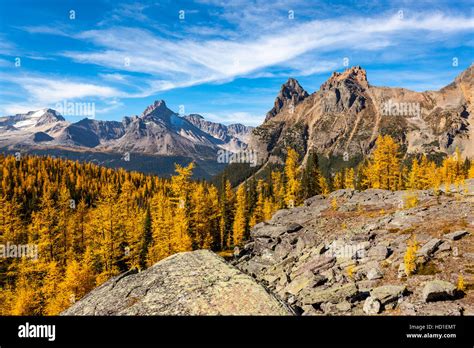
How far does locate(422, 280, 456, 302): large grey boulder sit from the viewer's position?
51.9 feet

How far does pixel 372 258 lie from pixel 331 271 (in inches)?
138

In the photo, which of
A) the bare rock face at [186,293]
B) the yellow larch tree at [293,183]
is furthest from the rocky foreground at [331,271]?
the yellow larch tree at [293,183]

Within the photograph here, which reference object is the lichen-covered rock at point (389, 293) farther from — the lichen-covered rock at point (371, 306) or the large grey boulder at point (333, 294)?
the large grey boulder at point (333, 294)

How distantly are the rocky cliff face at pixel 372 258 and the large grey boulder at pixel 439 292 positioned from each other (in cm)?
4

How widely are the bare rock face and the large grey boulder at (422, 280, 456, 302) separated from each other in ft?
40.2

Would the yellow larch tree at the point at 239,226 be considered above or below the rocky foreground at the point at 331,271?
below

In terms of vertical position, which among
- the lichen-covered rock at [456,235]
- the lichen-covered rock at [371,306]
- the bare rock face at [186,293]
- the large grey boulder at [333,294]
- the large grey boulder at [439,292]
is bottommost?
the large grey boulder at [333,294]

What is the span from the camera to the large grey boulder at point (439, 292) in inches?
622

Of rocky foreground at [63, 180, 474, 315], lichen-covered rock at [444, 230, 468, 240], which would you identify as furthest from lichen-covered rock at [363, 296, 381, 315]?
lichen-covered rock at [444, 230, 468, 240]

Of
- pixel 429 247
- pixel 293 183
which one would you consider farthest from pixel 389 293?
pixel 293 183

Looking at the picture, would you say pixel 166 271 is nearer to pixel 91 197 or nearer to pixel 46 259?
pixel 46 259

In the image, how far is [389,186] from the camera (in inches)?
2712

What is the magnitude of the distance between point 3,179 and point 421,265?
147m
